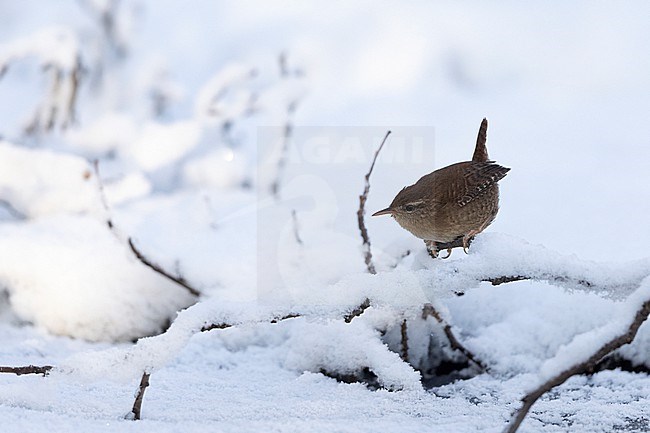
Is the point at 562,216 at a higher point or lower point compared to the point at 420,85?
lower

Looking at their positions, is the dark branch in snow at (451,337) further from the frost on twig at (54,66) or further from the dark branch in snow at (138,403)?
the frost on twig at (54,66)

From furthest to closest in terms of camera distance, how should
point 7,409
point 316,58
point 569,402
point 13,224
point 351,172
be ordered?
point 316,58, point 351,172, point 13,224, point 569,402, point 7,409

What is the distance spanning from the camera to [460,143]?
3260 millimetres

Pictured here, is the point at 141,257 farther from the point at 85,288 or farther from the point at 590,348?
the point at 590,348

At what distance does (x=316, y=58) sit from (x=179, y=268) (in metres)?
2.36

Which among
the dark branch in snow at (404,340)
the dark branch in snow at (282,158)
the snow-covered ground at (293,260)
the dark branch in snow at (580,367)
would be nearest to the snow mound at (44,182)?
the snow-covered ground at (293,260)

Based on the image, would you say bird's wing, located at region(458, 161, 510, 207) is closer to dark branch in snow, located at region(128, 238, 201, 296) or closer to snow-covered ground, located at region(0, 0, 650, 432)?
snow-covered ground, located at region(0, 0, 650, 432)

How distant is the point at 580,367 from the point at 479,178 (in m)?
0.46

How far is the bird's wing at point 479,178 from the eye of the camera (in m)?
1.04

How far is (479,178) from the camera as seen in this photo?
109 cm

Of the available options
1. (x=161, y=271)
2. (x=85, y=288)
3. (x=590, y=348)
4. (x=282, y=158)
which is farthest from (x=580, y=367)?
(x=282, y=158)

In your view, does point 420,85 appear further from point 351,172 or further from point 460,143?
point 351,172

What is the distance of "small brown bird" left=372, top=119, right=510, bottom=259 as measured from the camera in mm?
1022

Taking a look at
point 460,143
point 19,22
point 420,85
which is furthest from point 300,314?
point 19,22
